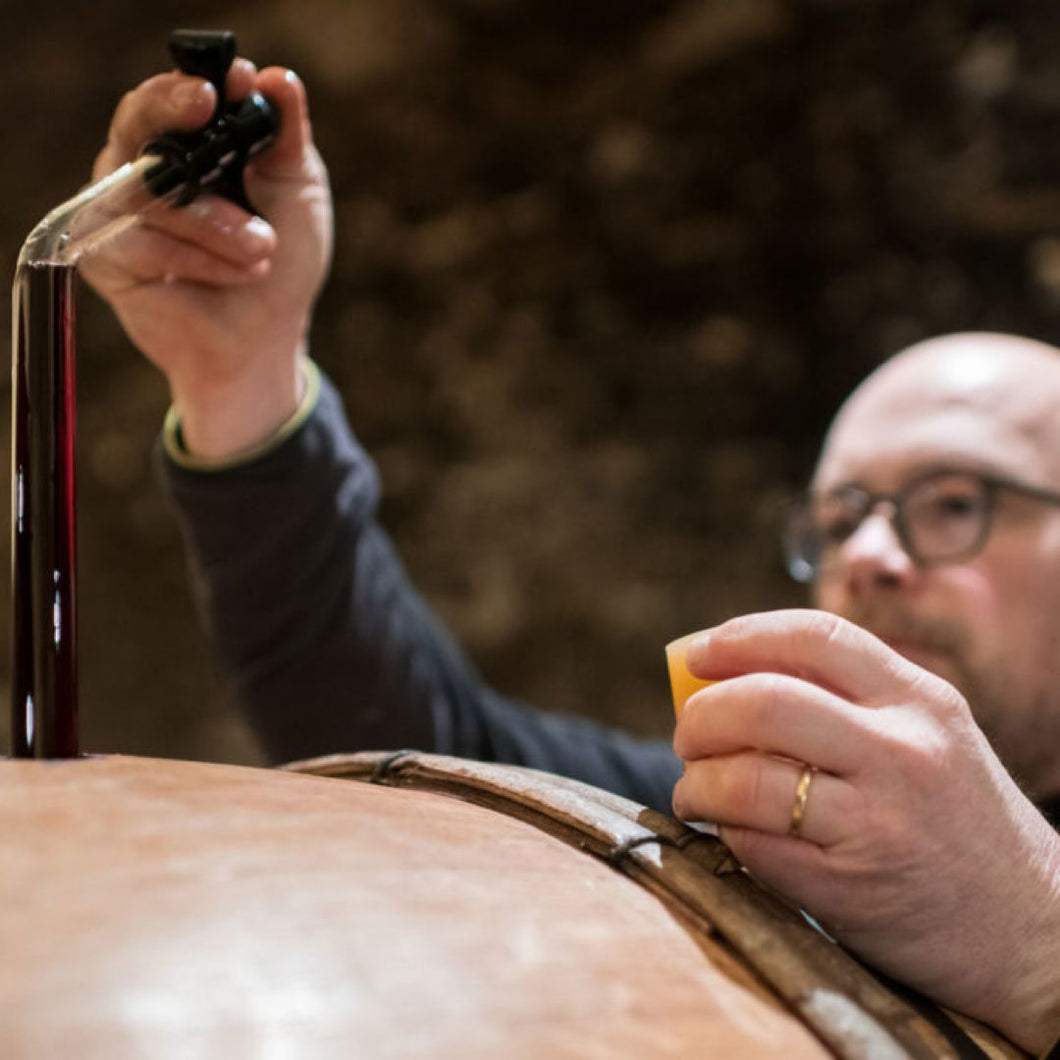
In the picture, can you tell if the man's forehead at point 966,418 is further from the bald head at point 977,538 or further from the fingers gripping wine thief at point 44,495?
the fingers gripping wine thief at point 44,495

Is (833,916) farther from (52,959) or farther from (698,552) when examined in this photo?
(698,552)

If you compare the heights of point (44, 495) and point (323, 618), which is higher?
point (44, 495)

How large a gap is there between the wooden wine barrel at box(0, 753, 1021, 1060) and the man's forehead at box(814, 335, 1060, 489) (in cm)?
103

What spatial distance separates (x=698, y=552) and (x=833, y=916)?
6.74 ft

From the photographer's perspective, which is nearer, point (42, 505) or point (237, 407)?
point (42, 505)

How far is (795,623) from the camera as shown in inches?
20.6

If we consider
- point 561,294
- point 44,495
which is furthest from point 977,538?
point 561,294

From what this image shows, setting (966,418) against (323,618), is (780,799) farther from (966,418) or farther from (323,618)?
(966,418)

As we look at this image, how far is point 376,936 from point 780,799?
20 cm

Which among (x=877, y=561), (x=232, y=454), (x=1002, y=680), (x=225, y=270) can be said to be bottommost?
(x=1002, y=680)

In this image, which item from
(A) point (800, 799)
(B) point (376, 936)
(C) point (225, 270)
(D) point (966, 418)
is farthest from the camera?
(D) point (966, 418)

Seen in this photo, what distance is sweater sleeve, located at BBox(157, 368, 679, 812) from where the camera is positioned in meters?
1.24

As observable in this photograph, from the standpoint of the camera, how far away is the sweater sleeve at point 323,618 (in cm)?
124

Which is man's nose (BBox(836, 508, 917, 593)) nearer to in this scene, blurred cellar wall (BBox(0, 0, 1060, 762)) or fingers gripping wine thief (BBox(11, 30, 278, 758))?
fingers gripping wine thief (BBox(11, 30, 278, 758))
